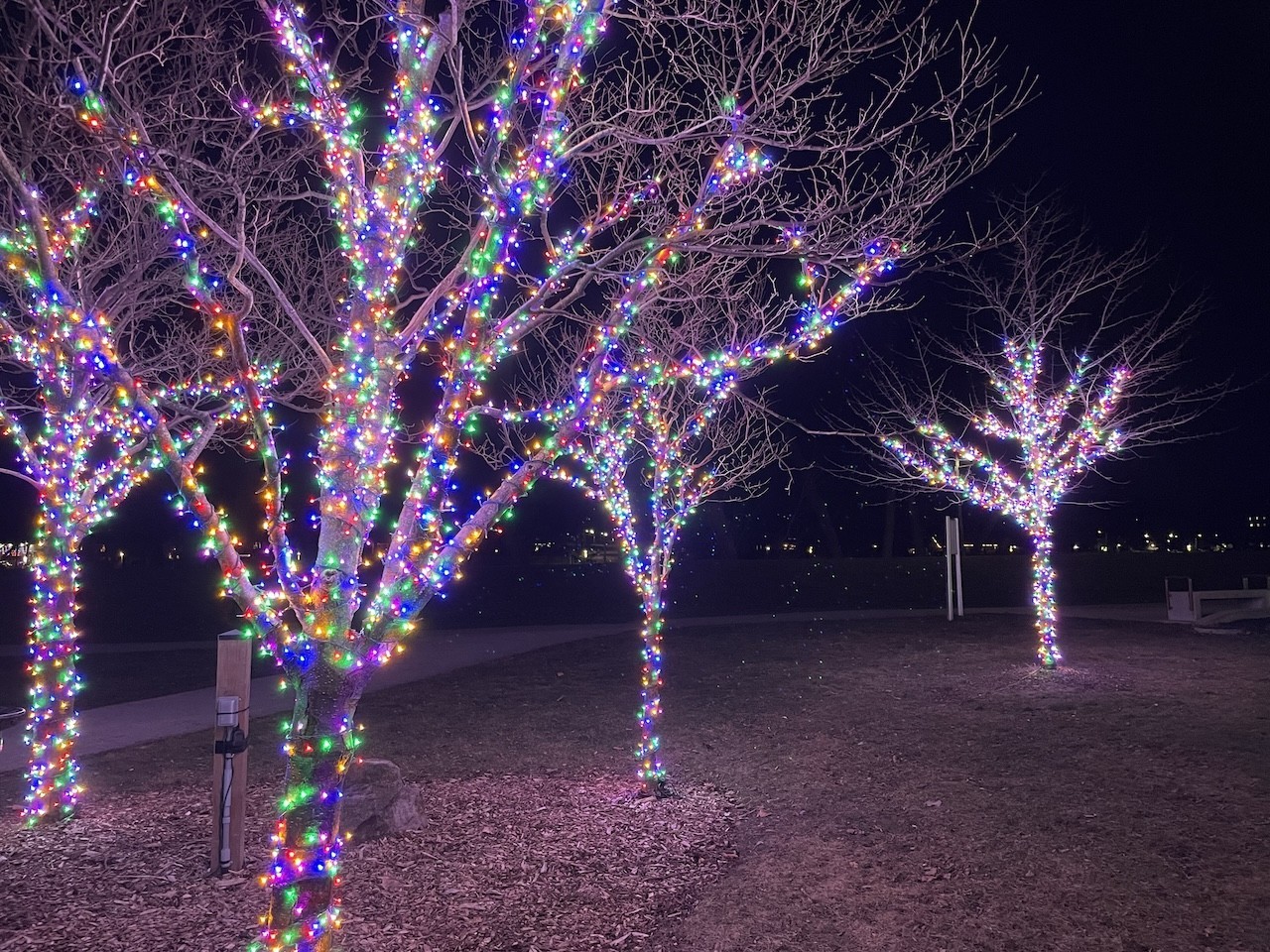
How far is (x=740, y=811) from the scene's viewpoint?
6148 mm

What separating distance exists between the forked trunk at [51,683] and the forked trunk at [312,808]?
3.54m

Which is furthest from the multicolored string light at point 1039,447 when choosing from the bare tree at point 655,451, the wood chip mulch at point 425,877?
the wood chip mulch at point 425,877

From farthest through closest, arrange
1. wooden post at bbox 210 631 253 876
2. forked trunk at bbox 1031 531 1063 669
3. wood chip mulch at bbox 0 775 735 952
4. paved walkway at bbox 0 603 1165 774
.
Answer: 1. forked trunk at bbox 1031 531 1063 669
2. paved walkway at bbox 0 603 1165 774
3. wooden post at bbox 210 631 253 876
4. wood chip mulch at bbox 0 775 735 952

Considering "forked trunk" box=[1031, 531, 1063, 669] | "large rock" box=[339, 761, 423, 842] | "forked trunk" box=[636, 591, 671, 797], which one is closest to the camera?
"large rock" box=[339, 761, 423, 842]

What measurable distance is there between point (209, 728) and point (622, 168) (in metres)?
6.98

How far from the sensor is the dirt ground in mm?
4180

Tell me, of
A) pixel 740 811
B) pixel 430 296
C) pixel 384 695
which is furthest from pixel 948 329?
pixel 430 296

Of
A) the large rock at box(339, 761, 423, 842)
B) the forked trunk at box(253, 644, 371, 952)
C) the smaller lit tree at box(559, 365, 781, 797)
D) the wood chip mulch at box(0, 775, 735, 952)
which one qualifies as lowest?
the wood chip mulch at box(0, 775, 735, 952)

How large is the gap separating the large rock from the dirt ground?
133 mm

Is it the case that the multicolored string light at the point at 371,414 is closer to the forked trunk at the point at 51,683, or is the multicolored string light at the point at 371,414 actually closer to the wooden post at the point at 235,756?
the wooden post at the point at 235,756

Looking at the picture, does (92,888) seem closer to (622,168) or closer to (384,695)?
(622,168)

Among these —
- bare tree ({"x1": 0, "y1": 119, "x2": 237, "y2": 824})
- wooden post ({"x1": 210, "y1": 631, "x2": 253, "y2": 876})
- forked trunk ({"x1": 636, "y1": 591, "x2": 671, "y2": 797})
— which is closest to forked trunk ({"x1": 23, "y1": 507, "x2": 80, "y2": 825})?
bare tree ({"x1": 0, "y1": 119, "x2": 237, "y2": 824})

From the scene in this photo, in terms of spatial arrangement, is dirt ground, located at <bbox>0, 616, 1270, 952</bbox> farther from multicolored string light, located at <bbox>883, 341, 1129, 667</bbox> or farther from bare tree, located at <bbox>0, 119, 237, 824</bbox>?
multicolored string light, located at <bbox>883, 341, 1129, 667</bbox>

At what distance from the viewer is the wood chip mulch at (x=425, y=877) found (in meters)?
4.14
